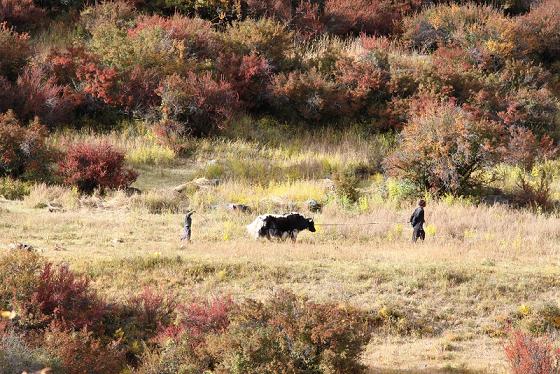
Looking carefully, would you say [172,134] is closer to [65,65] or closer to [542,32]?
[65,65]

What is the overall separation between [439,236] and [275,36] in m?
14.8

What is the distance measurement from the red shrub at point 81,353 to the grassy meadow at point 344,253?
2.20 meters

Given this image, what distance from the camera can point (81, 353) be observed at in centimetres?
1002

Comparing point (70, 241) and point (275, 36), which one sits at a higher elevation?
point (275, 36)

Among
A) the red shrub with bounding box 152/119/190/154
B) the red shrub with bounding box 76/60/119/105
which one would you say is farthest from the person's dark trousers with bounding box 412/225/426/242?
the red shrub with bounding box 76/60/119/105

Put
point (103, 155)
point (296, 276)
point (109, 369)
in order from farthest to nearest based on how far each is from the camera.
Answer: point (103, 155) < point (296, 276) < point (109, 369)

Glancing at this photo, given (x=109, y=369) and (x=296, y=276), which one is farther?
(x=296, y=276)

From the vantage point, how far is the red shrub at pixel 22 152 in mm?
21609

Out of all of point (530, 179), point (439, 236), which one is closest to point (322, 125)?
point (530, 179)

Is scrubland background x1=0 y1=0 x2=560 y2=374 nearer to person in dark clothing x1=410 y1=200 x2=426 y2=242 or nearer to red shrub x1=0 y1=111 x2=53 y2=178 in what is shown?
red shrub x1=0 y1=111 x2=53 y2=178

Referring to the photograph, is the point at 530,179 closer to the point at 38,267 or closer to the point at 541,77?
the point at 541,77

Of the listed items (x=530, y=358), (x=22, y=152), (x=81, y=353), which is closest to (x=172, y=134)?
(x=22, y=152)

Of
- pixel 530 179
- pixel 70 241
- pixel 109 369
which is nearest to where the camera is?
pixel 109 369

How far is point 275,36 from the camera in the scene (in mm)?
30172
